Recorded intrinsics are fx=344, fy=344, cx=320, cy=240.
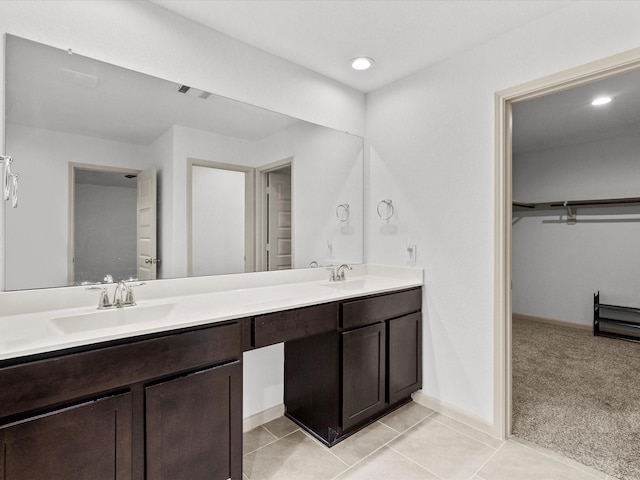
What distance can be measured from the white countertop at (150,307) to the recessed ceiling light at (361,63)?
4.83 ft

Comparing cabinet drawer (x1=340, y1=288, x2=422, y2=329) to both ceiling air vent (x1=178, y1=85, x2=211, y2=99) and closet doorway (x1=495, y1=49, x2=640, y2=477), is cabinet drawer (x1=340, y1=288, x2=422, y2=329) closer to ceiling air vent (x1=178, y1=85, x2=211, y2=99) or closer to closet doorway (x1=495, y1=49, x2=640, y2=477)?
closet doorway (x1=495, y1=49, x2=640, y2=477)

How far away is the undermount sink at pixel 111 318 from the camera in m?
1.41

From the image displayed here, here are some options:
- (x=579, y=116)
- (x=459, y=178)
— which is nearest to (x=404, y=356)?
(x=459, y=178)

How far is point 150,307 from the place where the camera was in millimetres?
1585

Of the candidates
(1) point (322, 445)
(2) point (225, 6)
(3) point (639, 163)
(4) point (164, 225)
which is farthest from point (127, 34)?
(3) point (639, 163)

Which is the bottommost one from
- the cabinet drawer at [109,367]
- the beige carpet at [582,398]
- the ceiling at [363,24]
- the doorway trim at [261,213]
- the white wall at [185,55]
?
the beige carpet at [582,398]

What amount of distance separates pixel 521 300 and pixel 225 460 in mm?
4716

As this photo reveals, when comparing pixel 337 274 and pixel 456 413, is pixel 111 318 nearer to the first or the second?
pixel 337 274

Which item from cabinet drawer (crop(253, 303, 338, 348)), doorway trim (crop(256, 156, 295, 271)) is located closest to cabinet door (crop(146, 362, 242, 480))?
cabinet drawer (crop(253, 303, 338, 348))

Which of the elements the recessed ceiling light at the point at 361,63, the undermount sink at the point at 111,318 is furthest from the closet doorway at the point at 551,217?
the undermount sink at the point at 111,318

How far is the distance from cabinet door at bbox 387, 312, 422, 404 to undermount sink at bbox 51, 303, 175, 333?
136cm

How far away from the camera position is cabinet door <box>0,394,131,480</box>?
103 cm

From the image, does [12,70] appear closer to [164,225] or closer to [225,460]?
[164,225]

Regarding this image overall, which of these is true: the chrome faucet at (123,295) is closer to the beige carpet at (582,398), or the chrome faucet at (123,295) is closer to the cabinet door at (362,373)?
the cabinet door at (362,373)
